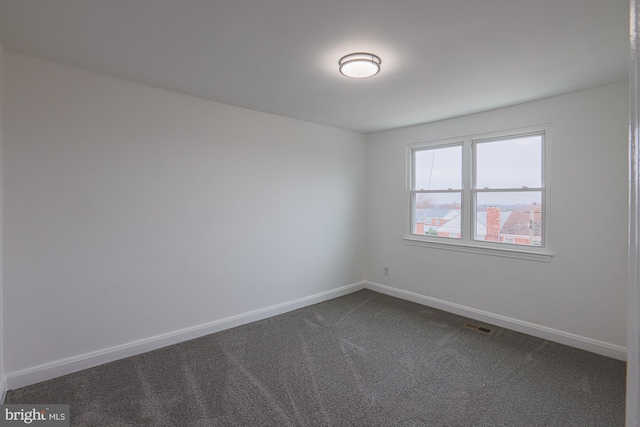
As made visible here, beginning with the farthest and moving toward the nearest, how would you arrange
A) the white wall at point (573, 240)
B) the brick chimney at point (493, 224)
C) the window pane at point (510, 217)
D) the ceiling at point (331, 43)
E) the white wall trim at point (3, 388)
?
the brick chimney at point (493, 224), the window pane at point (510, 217), the white wall at point (573, 240), the white wall trim at point (3, 388), the ceiling at point (331, 43)

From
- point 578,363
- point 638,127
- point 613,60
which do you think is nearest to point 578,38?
point 613,60

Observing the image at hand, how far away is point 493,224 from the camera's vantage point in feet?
12.6

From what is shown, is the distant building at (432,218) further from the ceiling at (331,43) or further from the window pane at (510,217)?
the ceiling at (331,43)

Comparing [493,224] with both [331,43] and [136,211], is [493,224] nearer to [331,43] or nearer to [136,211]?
[331,43]

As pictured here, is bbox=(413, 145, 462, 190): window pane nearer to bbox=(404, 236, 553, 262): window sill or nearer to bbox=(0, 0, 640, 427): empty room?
bbox=(0, 0, 640, 427): empty room

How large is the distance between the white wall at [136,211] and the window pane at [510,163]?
6.92ft

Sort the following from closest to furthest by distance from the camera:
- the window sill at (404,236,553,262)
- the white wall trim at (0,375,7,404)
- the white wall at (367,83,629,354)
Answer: the white wall trim at (0,375,7,404) → the white wall at (367,83,629,354) → the window sill at (404,236,553,262)

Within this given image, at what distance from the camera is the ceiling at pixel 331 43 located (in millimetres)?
1876

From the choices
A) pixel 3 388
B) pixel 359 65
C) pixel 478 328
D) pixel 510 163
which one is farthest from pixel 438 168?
pixel 3 388

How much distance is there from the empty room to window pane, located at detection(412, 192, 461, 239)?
1.2 inches

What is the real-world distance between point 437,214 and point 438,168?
62cm

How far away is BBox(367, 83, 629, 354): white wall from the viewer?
9.63 feet

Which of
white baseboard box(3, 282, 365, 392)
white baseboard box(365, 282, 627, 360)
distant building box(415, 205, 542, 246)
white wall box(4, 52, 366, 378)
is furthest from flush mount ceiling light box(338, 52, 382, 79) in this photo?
white baseboard box(365, 282, 627, 360)

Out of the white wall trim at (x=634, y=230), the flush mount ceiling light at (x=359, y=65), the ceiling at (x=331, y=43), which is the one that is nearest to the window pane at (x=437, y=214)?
the ceiling at (x=331, y=43)
